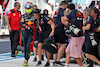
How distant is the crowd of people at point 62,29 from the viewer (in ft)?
23.1

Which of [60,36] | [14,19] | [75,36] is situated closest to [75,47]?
[75,36]

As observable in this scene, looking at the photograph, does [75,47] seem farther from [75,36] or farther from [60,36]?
[60,36]

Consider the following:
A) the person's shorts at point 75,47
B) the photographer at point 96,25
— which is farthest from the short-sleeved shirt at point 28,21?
the photographer at point 96,25

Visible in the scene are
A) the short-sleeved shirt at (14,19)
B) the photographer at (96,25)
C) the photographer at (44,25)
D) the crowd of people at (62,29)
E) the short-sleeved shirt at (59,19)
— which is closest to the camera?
the crowd of people at (62,29)

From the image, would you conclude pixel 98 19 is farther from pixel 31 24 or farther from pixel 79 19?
pixel 31 24

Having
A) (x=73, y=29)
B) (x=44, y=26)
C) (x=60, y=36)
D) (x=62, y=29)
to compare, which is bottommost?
(x=60, y=36)

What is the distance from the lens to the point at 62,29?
8820 millimetres

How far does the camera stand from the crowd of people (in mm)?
7031

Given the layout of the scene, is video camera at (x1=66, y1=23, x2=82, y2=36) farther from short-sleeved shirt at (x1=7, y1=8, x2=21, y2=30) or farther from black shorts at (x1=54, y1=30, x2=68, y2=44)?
short-sleeved shirt at (x1=7, y1=8, x2=21, y2=30)

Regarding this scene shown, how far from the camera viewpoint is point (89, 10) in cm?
769

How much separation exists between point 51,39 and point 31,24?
0.90 meters

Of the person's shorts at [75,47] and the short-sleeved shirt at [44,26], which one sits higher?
the short-sleeved shirt at [44,26]

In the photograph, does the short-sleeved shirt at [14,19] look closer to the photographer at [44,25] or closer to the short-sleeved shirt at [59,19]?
the photographer at [44,25]

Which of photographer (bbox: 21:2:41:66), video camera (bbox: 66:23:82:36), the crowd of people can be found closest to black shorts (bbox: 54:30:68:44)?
the crowd of people
